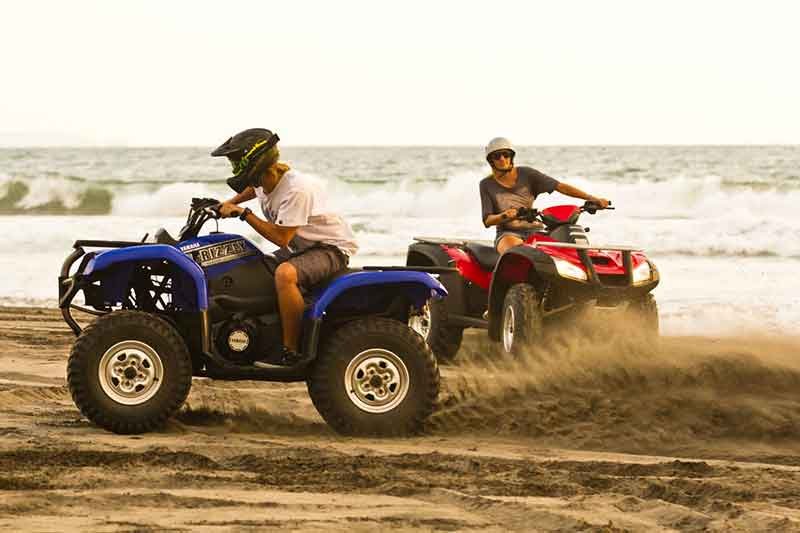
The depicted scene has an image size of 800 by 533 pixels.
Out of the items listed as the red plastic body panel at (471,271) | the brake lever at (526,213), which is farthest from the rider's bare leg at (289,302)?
the red plastic body panel at (471,271)

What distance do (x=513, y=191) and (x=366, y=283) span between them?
3.69m

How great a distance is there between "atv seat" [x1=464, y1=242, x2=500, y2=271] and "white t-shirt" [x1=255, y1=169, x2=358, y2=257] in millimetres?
3525

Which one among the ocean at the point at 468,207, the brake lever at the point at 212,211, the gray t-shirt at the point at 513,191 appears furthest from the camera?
the ocean at the point at 468,207

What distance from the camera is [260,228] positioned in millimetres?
8031

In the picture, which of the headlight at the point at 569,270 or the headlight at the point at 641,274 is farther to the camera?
the headlight at the point at 641,274

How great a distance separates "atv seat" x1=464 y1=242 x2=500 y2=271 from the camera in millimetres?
11789

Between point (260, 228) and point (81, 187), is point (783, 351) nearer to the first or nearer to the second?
point (260, 228)

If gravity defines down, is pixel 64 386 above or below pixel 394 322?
below

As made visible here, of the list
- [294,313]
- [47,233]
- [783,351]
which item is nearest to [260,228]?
[294,313]

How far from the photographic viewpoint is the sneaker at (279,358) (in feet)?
26.9

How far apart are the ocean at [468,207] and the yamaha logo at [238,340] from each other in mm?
974

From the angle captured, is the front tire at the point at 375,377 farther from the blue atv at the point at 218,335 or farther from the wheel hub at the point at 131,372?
the wheel hub at the point at 131,372

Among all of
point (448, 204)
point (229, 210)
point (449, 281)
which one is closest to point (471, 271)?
point (449, 281)

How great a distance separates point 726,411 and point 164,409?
10.3 ft
